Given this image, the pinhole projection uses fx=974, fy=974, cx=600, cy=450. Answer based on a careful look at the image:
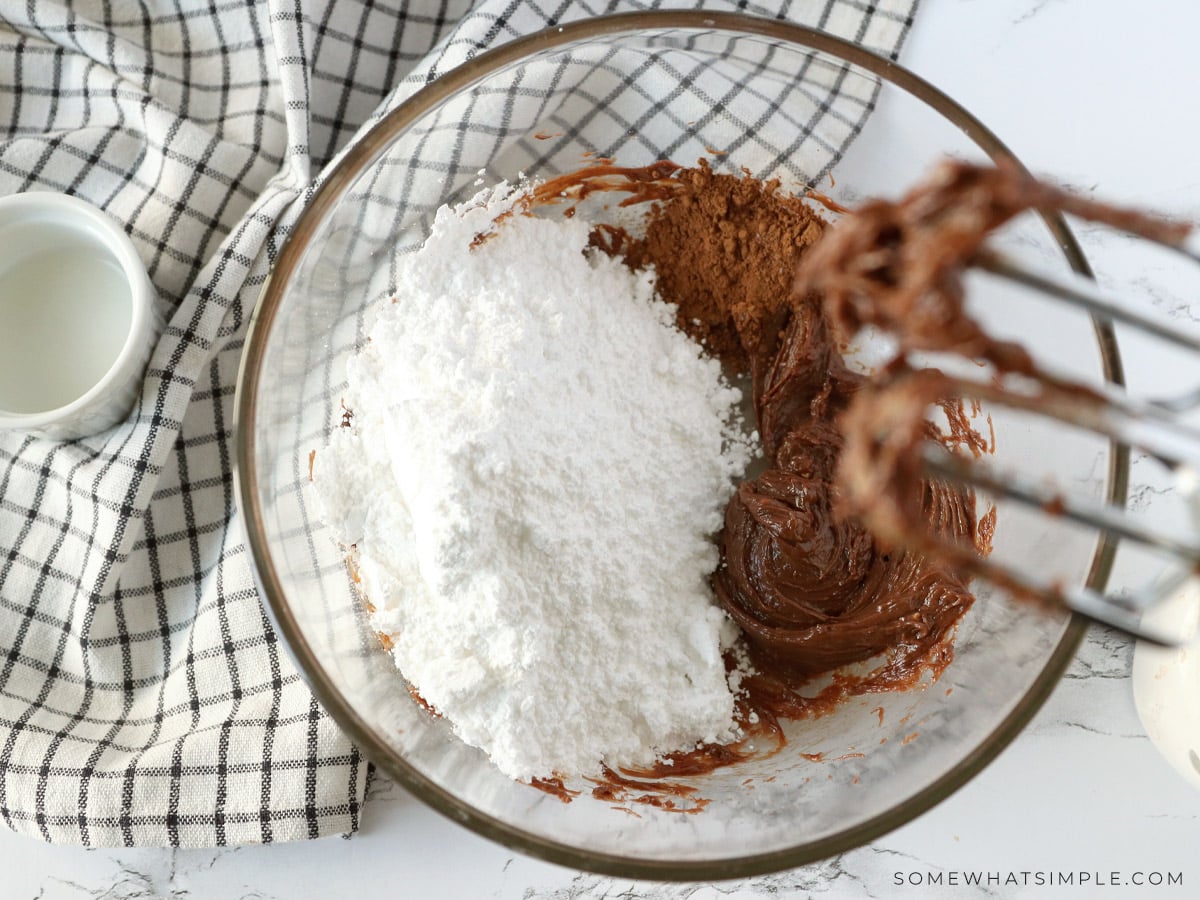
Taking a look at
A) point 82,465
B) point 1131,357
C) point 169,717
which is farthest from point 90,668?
point 1131,357

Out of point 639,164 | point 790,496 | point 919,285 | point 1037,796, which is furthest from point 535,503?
point 1037,796

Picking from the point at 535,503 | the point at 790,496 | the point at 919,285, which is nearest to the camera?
the point at 919,285

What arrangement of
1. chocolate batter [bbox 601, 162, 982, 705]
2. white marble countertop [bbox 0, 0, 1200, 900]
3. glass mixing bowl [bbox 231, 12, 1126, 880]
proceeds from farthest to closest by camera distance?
white marble countertop [bbox 0, 0, 1200, 900] → chocolate batter [bbox 601, 162, 982, 705] → glass mixing bowl [bbox 231, 12, 1126, 880]

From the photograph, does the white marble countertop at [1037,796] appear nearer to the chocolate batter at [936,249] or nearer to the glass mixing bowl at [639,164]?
the glass mixing bowl at [639,164]

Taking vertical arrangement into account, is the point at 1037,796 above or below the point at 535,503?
below

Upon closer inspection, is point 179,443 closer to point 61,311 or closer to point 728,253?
point 61,311

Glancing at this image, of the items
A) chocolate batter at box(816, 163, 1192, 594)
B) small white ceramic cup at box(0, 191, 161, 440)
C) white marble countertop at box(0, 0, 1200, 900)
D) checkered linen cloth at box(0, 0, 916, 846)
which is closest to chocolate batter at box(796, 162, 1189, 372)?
chocolate batter at box(816, 163, 1192, 594)

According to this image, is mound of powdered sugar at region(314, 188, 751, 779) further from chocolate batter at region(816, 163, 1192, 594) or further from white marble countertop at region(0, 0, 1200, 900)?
chocolate batter at region(816, 163, 1192, 594)

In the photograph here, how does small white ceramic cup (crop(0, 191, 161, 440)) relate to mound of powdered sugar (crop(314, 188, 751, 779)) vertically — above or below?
above
